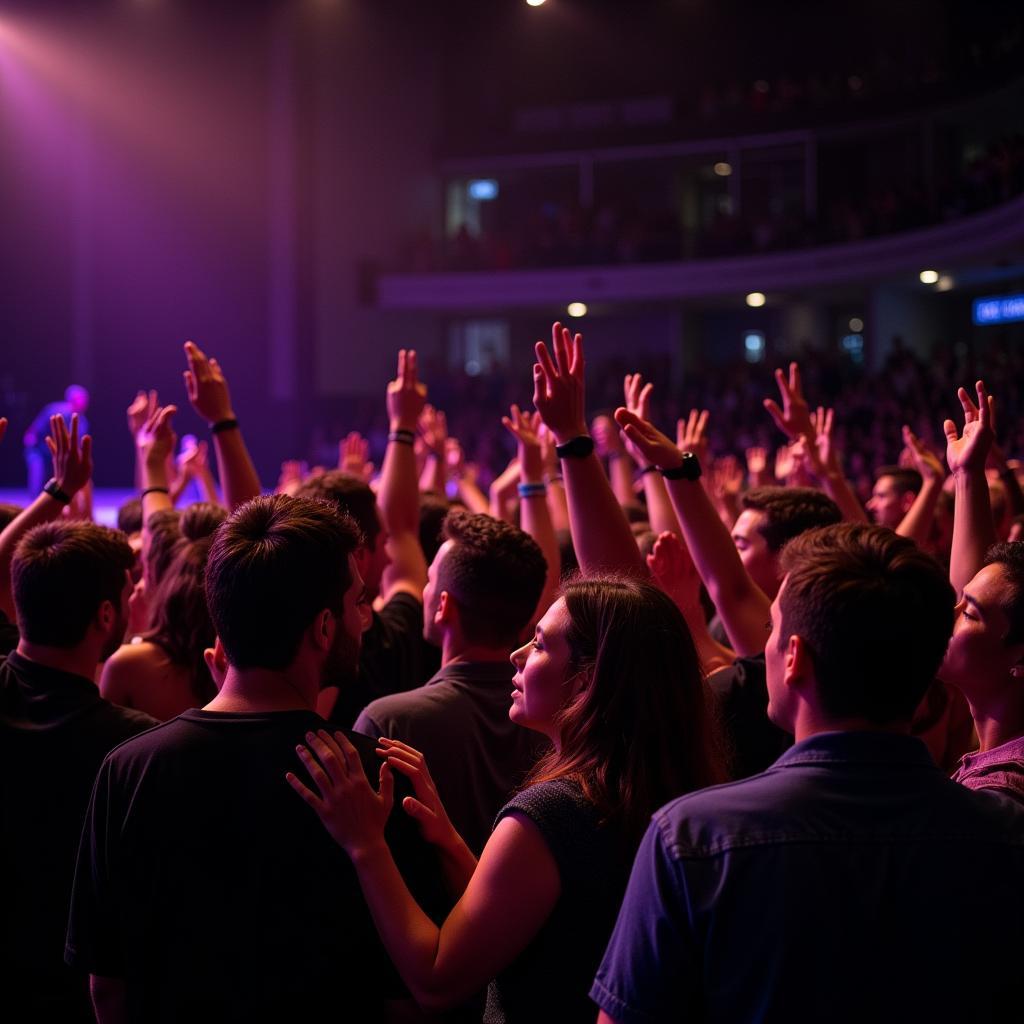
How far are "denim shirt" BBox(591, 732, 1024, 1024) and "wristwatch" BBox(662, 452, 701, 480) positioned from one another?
1233 millimetres

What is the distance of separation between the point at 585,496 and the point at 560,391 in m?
0.25

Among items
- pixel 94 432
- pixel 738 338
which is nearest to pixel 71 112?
pixel 94 432

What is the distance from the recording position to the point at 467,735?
232 cm

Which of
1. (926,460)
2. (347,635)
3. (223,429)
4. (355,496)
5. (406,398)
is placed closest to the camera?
(347,635)

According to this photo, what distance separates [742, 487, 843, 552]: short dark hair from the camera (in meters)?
3.12

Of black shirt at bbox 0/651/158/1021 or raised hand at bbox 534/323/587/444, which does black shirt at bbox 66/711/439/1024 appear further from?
raised hand at bbox 534/323/587/444

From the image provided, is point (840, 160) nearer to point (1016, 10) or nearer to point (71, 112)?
point (1016, 10)

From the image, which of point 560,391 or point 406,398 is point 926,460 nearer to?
point 406,398

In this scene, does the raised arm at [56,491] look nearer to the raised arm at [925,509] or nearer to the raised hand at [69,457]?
the raised hand at [69,457]

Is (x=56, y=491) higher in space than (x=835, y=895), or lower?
higher

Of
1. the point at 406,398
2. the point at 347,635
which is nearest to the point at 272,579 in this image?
the point at 347,635

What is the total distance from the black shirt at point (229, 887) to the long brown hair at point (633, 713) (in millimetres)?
302

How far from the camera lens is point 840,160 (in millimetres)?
22016

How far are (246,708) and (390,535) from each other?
1.89 m
